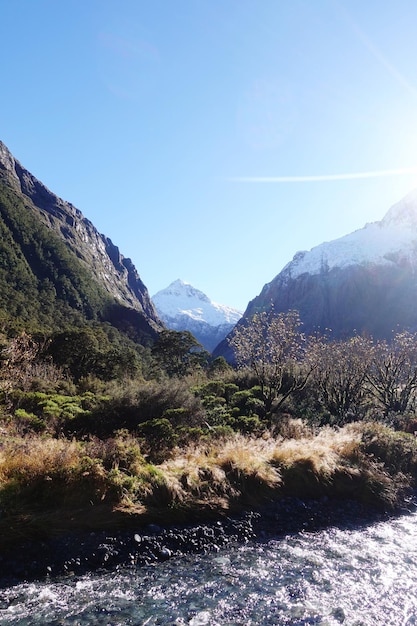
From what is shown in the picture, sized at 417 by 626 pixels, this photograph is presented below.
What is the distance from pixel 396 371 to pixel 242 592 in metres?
24.9

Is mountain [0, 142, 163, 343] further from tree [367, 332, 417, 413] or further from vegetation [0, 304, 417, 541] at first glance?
tree [367, 332, 417, 413]

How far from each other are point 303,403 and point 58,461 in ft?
61.1

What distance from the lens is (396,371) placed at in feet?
90.2

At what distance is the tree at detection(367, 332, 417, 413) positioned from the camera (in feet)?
89.8

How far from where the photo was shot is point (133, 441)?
1118 centimetres

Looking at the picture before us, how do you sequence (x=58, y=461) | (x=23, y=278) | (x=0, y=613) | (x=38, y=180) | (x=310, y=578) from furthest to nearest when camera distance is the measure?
(x=38, y=180) < (x=23, y=278) < (x=58, y=461) < (x=310, y=578) < (x=0, y=613)

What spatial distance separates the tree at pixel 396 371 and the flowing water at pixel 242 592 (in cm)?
2103

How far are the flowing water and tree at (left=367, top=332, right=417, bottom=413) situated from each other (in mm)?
21028

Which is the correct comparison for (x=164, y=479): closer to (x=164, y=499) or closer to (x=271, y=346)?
(x=164, y=499)

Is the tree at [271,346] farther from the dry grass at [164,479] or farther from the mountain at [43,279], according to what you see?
the mountain at [43,279]

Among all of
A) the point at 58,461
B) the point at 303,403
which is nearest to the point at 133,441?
the point at 58,461

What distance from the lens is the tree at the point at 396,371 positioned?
27.4 meters

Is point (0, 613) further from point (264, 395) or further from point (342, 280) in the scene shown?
point (342, 280)

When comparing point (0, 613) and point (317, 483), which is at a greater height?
point (317, 483)
